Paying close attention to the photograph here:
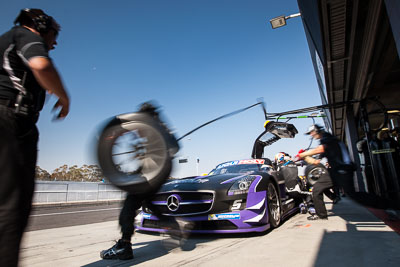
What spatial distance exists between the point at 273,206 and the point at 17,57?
12.3ft

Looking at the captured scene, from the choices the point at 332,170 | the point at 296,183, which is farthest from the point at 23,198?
the point at 296,183

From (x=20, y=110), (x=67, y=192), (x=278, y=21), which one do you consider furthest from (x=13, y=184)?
(x=67, y=192)

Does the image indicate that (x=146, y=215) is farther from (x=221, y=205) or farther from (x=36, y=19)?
(x=36, y=19)

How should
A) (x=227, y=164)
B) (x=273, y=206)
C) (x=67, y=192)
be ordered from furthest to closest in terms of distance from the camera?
(x=67, y=192) < (x=227, y=164) < (x=273, y=206)

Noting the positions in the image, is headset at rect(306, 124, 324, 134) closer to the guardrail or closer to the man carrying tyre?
the man carrying tyre

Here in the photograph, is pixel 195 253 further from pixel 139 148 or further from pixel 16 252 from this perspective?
pixel 16 252

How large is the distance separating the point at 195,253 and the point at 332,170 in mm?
1666

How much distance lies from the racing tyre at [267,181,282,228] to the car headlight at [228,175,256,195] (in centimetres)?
43

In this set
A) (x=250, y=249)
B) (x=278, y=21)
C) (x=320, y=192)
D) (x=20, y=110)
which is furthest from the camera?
(x=278, y=21)

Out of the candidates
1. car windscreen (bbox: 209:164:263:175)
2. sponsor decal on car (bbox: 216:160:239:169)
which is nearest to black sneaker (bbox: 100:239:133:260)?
car windscreen (bbox: 209:164:263:175)

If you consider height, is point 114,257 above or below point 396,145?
below

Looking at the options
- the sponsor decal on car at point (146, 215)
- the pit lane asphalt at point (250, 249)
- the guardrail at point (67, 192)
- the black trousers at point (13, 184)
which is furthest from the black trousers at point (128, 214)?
the guardrail at point (67, 192)

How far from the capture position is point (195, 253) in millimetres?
2600

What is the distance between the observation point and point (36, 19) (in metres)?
1.60
